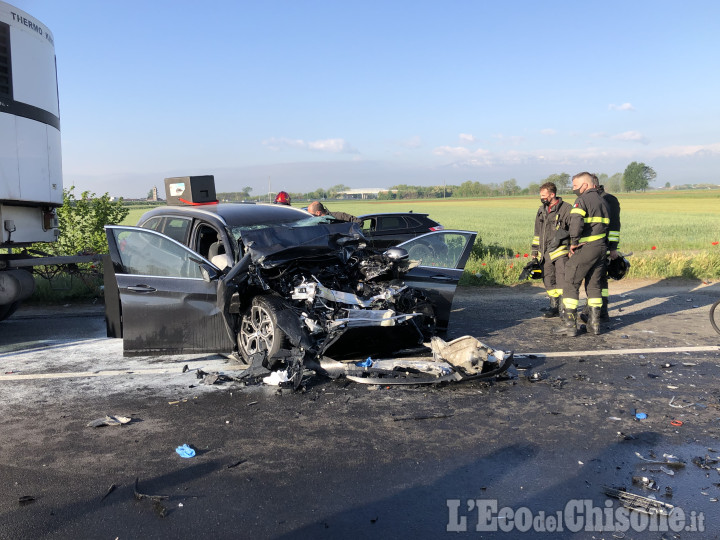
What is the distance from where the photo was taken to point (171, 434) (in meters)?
4.20

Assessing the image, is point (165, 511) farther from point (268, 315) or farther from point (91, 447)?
point (268, 315)

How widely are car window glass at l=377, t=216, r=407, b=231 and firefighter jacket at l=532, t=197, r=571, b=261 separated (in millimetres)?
5746

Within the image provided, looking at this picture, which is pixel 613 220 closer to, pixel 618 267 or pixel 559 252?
pixel 618 267

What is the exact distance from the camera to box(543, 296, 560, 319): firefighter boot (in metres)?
8.54

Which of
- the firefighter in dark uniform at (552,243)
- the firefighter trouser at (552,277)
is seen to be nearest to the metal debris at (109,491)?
the firefighter in dark uniform at (552,243)

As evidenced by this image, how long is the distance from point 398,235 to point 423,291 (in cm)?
768

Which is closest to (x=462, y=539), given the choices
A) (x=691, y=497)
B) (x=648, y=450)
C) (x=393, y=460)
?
(x=393, y=460)

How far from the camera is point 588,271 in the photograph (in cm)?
751

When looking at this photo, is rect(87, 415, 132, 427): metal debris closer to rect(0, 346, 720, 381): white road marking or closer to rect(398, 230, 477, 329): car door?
rect(0, 346, 720, 381): white road marking

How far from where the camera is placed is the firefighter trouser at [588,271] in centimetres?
742

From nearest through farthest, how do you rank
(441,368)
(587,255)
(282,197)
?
(441,368) → (587,255) → (282,197)

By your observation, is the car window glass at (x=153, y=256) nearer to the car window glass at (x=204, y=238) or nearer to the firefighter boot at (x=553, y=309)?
the car window glass at (x=204, y=238)

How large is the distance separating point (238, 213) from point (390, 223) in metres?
8.04

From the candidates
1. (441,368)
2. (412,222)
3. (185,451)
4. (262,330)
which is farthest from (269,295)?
(412,222)
